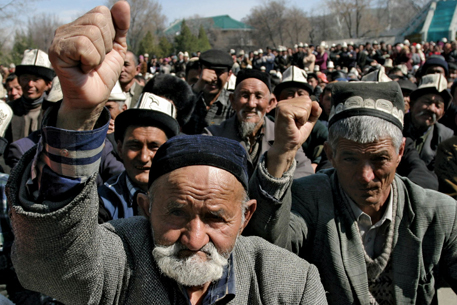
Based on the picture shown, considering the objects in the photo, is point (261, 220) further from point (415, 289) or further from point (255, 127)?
point (255, 127)

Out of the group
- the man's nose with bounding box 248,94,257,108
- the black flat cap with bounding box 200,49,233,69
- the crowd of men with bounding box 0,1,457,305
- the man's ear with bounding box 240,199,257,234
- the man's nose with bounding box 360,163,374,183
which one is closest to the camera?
the crowd of men with bounding box 0,1,457,305

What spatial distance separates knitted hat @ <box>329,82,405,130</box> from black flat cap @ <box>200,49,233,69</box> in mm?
2966

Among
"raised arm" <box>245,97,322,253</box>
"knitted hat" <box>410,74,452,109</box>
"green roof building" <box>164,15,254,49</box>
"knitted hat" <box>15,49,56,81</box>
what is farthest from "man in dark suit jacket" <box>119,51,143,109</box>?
"green roof building" <box>164,15,254,49</box>

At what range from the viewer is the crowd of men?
117 cm

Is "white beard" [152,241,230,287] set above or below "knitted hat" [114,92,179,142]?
below

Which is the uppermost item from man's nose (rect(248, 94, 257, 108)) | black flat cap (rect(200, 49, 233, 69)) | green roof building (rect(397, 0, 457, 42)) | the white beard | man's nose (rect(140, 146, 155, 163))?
green roof building (rect(397, 0, 457, 42))

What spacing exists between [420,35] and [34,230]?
3719cm

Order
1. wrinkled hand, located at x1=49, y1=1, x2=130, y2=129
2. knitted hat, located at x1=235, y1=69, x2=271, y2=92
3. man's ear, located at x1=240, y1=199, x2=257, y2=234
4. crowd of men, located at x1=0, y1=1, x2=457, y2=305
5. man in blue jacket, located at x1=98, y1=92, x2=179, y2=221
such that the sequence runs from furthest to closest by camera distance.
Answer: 1. knitted hat, located at x1=235, y1=69, x2=271, y2=92
2. man in blue jacket, located at x1=98, y1=92, x2=179, y2=221
3. man's ear, located at x1=240, y1=199, x2=257, y2=234
4. crowd of men, located at x1=0, y1=1, x2=457, y2=305
5. wrinkled hand, located at x1=49, y1=1, x2=130, y2=129

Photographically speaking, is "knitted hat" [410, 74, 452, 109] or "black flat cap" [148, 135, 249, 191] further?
"knitted hat" [410, 74, 452, 109]

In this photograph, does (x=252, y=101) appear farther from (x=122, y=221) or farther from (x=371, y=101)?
(x=122, y=221)

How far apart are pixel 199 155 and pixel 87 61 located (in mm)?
629

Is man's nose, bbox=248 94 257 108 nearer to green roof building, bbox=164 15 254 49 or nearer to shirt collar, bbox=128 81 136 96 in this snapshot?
shirt collar, bbox=128 81 136 96

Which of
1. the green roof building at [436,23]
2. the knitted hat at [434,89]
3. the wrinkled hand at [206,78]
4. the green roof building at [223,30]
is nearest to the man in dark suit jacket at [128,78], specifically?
the wrinkled hand at [206,78]

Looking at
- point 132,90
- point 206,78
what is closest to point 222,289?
point 206,78
